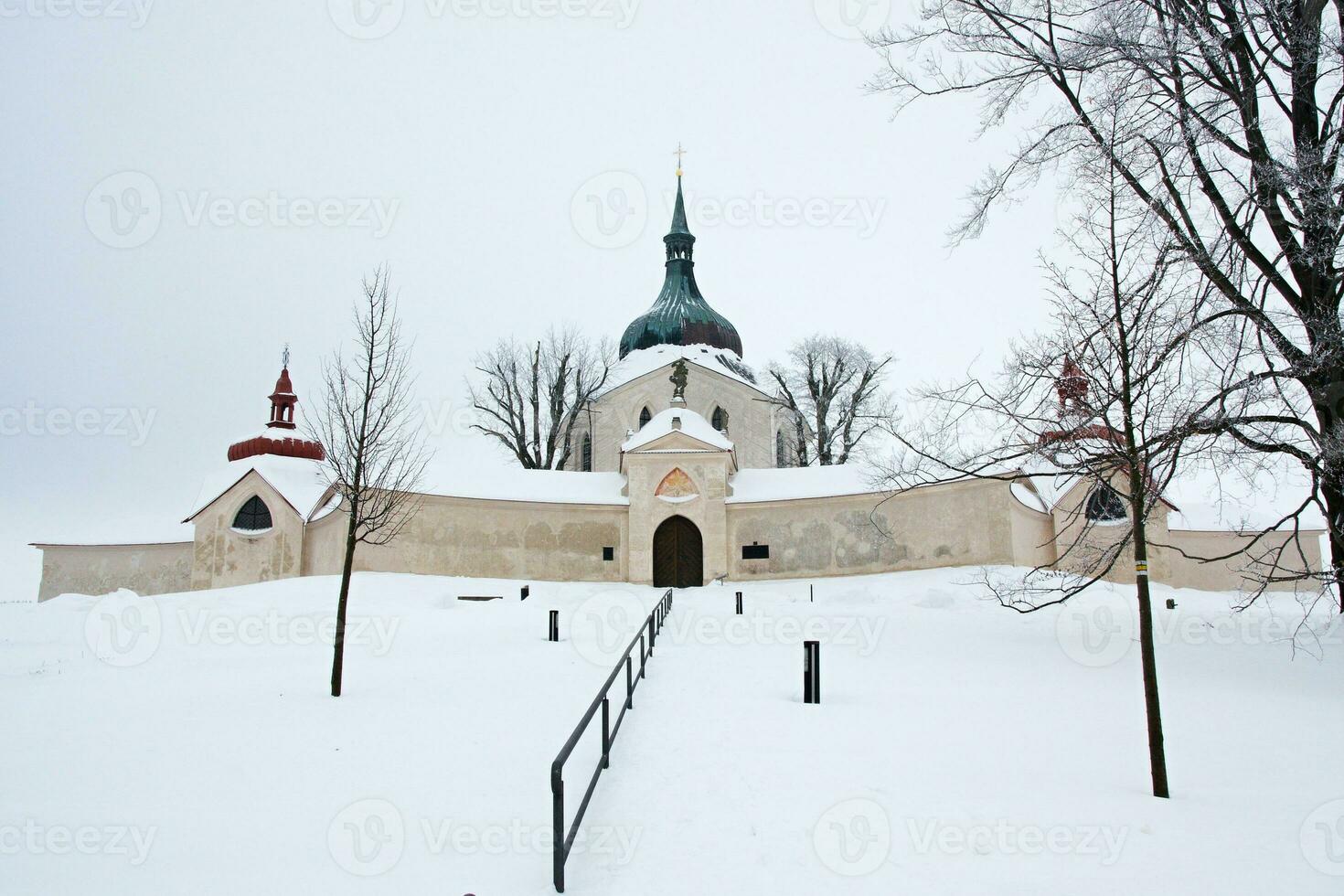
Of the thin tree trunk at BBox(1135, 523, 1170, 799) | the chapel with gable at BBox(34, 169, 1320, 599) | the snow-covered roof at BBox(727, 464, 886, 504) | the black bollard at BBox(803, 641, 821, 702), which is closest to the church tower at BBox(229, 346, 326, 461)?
the chapel with gable at BBox(34, 169, 1320, 599)

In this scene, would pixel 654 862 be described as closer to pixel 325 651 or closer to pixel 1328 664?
pixel 325 651

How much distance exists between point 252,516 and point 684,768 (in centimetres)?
2443

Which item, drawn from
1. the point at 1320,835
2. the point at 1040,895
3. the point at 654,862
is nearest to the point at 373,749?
the point at 654,862

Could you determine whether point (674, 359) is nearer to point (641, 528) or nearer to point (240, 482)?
point (641, 528)

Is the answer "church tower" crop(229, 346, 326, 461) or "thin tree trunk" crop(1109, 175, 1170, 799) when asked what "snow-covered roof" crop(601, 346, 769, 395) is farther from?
"thin tree trunk" crop(1109, 175, 1170, 799)

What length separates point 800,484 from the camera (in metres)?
27.4

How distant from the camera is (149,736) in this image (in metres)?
7.04

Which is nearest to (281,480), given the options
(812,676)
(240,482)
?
(240,482)

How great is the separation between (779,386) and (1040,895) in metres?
38.2

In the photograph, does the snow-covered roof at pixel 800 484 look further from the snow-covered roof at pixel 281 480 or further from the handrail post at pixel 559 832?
the handrail post at pixel 559 832

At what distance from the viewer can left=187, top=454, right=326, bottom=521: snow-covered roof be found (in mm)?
26109

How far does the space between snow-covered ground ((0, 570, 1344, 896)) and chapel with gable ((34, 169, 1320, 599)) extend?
11737 millimetres

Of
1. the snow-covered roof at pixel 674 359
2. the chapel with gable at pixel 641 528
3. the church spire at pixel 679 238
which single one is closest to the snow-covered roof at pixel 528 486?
the chapel with gable at pixel 641 528


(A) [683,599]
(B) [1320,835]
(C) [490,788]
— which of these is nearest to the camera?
(B) [1320,835]
